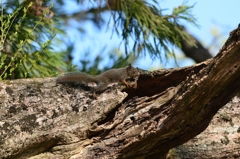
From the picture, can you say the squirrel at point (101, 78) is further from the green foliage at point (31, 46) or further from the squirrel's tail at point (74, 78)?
the green foliage at point (31, 46)

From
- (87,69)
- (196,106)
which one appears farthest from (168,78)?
(87,69)

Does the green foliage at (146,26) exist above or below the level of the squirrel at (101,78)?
above

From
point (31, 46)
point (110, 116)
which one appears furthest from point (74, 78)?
point (31, 46)

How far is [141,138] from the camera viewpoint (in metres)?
1.81

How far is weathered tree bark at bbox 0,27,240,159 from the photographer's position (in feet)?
5.69

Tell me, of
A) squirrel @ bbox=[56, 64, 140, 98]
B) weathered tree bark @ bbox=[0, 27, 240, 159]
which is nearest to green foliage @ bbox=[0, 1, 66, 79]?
squirrel @ bbox=[56, 64, 140, 98]

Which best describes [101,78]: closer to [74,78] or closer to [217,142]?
[74,78]

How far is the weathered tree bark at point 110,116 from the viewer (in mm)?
1734

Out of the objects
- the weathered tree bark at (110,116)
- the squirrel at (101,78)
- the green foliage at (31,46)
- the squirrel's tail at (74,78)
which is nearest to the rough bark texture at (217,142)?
the weathered tree bark at (110,116)

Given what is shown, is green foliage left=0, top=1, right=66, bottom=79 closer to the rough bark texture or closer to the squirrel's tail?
the squirrel's tail

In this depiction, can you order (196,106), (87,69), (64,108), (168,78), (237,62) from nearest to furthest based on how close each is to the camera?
(237,62)
(196,106)
(64,108)
(168,78)
(87,69)

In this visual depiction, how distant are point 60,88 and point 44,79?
0.11 metres

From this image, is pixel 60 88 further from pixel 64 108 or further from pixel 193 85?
pixel 193 85

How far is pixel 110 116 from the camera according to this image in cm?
196
